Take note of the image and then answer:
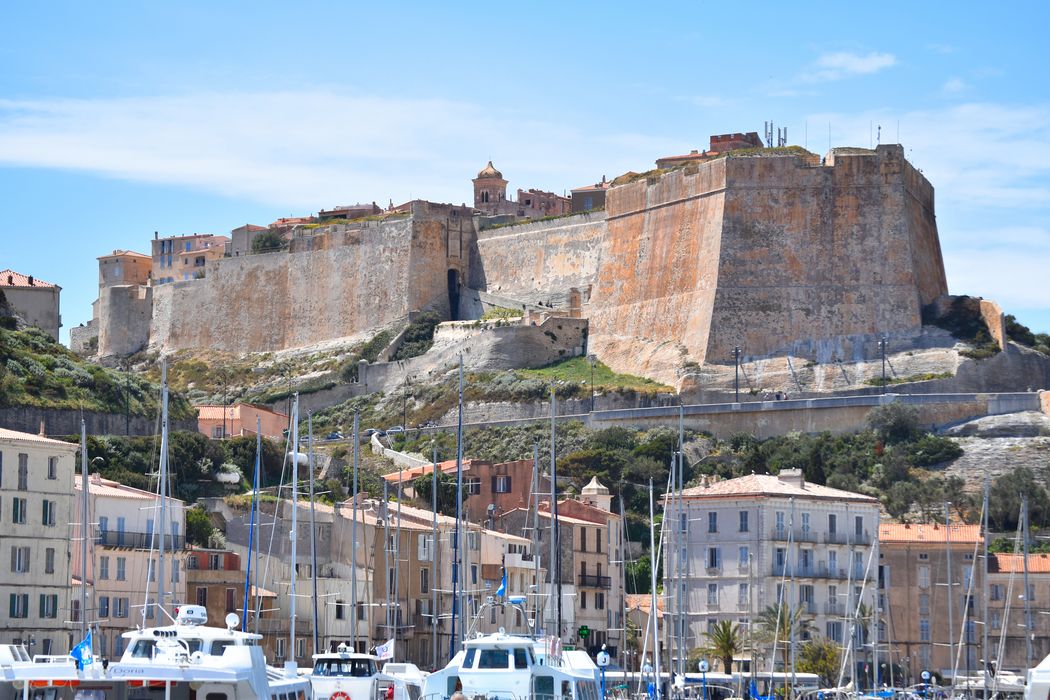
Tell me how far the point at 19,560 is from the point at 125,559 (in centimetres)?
291

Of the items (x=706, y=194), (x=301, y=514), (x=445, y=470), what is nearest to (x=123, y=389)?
(x=445, y=470)

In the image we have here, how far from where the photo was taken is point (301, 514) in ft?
150

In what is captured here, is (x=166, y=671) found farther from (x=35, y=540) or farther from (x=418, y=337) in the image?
(x=418, y=337)

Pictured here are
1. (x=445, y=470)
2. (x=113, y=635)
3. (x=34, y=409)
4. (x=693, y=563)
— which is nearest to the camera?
(x=113, y=635)

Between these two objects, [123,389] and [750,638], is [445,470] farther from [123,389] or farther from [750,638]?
[750,638]

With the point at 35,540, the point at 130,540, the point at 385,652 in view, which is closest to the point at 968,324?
the point at 130,540

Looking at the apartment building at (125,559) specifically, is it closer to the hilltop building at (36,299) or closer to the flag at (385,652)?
the flag at (385,652)

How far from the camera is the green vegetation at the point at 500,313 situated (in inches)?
3408

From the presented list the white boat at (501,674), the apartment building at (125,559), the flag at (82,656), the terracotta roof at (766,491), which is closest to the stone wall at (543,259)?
the terracotta roof at (766,491)

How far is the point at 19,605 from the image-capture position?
38438 mm

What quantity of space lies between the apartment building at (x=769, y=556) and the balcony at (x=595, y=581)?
102 inches

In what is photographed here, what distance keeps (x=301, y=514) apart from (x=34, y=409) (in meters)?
13.7

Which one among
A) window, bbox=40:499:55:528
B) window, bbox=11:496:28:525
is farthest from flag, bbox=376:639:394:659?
window, bbox=11:496:28:525

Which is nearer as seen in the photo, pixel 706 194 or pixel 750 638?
pixel 750 638
